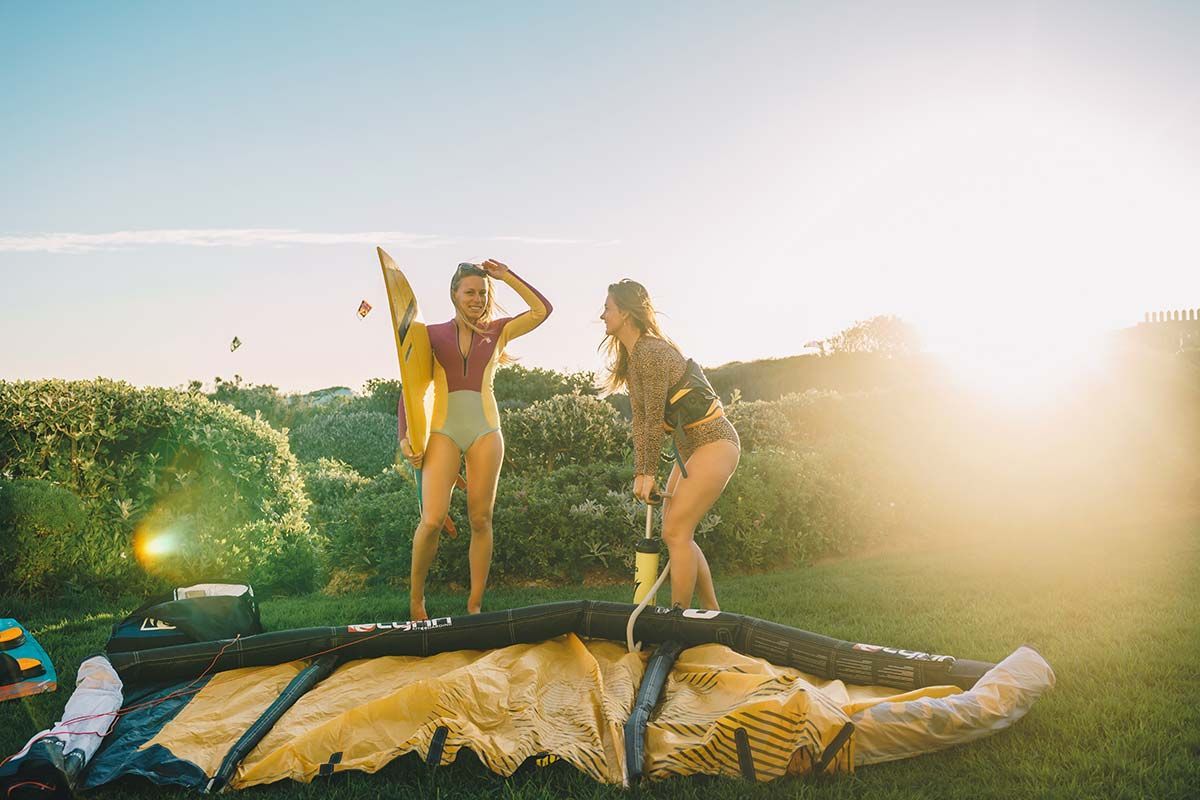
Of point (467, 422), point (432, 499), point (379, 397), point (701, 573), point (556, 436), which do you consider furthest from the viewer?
point (379, 397)

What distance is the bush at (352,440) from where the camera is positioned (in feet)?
45.0

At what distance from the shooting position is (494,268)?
190 inches

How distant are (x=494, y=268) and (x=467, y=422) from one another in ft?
2.99

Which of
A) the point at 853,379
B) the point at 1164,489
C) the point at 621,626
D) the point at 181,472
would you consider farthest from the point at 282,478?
the point at 853,379

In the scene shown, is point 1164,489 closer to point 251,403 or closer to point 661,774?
point 661,774

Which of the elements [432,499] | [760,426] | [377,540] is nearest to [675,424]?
[432,499]

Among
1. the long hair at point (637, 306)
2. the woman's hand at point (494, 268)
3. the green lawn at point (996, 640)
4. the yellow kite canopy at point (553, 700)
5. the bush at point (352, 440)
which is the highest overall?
the woman's hand at point (494, 268)

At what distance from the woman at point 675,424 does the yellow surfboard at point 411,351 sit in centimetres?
111

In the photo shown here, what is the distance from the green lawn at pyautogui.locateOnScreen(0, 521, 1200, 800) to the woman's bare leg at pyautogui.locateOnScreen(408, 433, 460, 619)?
0.75 metres

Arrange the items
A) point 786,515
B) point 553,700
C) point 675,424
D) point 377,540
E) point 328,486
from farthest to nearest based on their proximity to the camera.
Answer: point 328,486 → point 786,515 → point 377,540 → point 675,424 → point 553,700

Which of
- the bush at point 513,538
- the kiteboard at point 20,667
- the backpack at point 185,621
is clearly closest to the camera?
the kiteboard at point 20,667

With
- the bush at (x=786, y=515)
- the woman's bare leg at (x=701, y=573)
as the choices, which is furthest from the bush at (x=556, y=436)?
the woman's bare leg at (x=701, y=573)

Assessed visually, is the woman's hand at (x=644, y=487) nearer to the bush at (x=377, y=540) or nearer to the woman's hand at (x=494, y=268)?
the woman's hand at (x=494, y=268)

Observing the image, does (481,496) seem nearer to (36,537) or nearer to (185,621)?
(185,621)
